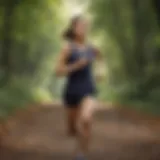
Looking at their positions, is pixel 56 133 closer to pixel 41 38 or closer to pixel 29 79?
pixel 29 79

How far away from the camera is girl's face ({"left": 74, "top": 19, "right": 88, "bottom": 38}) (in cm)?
184

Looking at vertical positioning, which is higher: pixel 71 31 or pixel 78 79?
pixel 71 31

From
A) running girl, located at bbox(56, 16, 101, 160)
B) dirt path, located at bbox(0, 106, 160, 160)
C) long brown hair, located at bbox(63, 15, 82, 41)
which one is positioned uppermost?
long brown hair, located at bbox(63, 15, 82, 41)

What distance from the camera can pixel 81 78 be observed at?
1.83 metres

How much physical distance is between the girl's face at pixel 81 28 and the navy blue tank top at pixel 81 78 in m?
0.05

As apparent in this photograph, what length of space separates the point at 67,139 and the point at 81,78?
0.23 metres

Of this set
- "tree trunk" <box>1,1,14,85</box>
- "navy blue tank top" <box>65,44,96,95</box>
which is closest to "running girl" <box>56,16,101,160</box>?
"navy blue tank top" <box>65,44,96,95</box>

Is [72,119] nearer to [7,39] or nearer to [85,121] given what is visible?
[85,121]

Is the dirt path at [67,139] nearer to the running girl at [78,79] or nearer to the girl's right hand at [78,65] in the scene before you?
the running girl at [78,79]

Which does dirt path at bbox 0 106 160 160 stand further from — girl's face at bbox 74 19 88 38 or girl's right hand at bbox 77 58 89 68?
girl's face at bbox 74 19 88 38

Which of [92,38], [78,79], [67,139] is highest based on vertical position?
[92,38]

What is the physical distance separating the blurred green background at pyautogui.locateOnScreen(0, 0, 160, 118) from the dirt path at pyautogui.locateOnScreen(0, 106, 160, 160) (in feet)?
0.21

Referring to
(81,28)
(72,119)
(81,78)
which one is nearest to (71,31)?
(81,28)

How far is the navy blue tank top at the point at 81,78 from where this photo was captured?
1.83 meters
